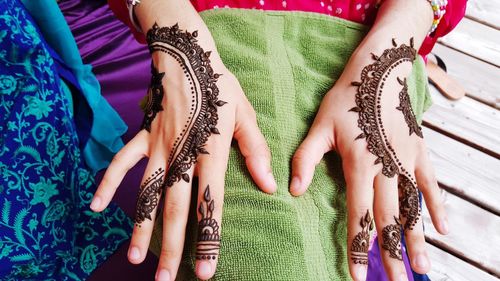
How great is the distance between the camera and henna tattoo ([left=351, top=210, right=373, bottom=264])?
1.80 ft

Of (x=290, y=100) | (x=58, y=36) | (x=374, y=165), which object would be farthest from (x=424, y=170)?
(x=58, y=36)

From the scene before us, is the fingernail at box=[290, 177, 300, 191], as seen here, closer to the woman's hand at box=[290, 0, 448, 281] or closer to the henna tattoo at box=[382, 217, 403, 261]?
the woman's hand at box=[290, 0, 448, 281]

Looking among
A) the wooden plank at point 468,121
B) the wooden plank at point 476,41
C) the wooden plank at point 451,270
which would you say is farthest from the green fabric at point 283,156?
the wooden plank at point 476,41

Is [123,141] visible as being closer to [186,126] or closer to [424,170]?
[186,126]

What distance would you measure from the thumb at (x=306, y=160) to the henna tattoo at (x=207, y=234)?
98mm

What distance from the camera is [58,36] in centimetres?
88

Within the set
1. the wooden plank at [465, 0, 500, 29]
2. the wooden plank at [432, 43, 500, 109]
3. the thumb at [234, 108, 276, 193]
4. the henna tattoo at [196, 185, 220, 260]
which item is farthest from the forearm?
the wooden plank at [465, 0, 500, 29]

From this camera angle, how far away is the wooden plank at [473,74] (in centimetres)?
136

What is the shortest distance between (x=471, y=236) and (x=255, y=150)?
779 millimetres

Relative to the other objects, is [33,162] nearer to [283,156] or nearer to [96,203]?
[96,203]

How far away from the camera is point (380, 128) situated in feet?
1.98

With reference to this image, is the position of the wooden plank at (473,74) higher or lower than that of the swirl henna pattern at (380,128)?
lower

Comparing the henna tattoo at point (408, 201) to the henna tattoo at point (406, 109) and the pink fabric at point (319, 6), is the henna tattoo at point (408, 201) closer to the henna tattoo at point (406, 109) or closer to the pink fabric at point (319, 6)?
the henna tattoo at point (406, 109)

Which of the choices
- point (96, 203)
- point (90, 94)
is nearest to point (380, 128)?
point (96, 203)
